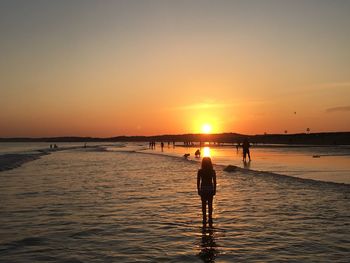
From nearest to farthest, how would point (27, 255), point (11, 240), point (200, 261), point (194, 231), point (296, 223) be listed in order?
point (200, 261)
point (27, 255)
point (11, 240)
point (194, 231)
point (296, 223)

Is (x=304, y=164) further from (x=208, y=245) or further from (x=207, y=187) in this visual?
(x=208, y=245)

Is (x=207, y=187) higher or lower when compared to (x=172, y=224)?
higher

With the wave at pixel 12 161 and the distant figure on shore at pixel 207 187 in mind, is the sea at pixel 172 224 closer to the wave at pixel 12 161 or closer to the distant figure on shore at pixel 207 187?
the distant figure on shore at pixel 207 187

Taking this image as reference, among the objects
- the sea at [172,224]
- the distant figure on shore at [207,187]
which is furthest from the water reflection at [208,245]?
the distant figure on shore at [207,187]

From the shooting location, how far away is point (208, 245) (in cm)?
960

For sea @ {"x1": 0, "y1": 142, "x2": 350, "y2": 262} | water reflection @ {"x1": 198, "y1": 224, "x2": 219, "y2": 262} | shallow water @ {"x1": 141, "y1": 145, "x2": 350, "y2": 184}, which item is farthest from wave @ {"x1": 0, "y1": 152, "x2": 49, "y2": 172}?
water reflection @ {"x1": 198, "y1": 224, "x2": 219, "y2": 262}


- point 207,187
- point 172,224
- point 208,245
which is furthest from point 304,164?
point 208,245

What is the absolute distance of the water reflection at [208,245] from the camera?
8.65m

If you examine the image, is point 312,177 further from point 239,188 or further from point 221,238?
Result: point 221,238

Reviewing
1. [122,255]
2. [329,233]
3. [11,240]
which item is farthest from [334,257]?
[11,240]

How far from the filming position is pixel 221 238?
405 inches

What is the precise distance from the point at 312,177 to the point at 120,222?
1629cm

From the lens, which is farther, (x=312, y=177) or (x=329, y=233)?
(x=312, y=177)

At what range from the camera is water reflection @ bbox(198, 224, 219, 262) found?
340 inches
